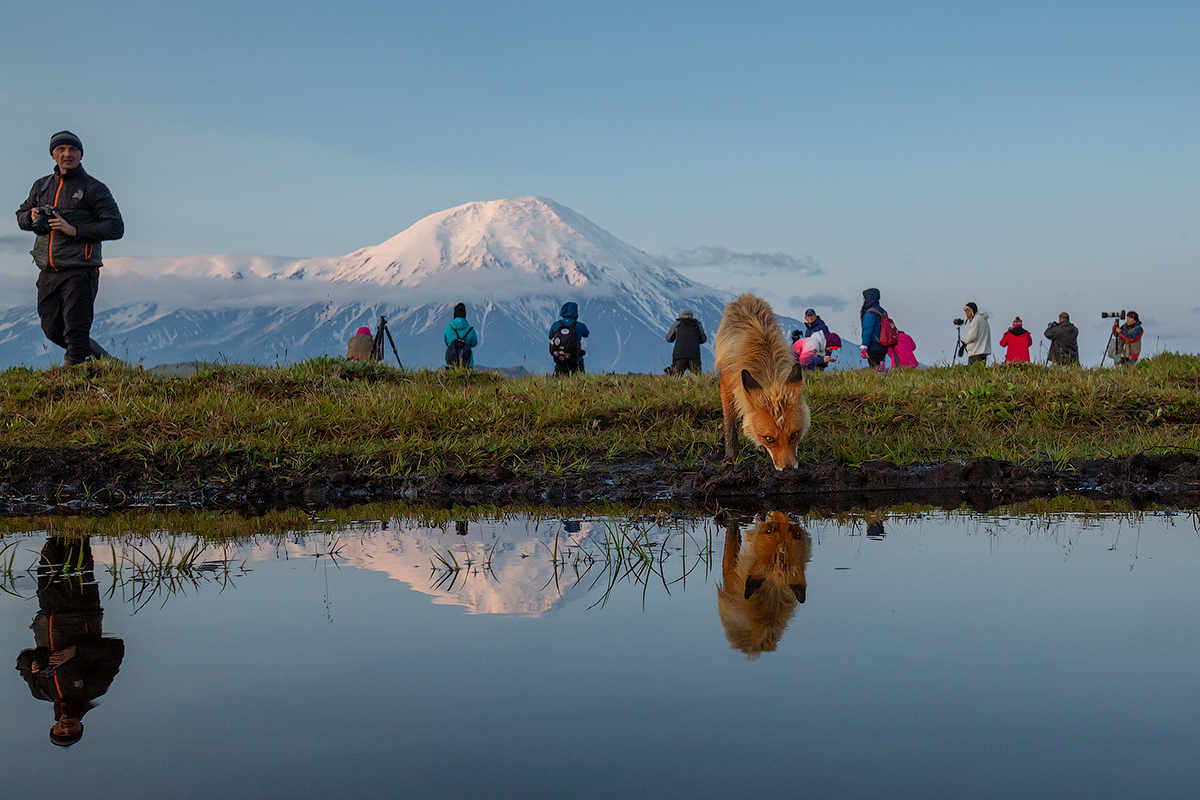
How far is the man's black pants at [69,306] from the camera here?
32.4ft

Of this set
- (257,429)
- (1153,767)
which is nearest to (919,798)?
(1153,767)

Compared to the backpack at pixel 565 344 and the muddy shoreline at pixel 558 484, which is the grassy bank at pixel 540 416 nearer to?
the muddy shoreline at pixel 558 484

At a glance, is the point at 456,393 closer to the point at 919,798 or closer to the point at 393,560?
the point at 393,560

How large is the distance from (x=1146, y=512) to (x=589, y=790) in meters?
5.25

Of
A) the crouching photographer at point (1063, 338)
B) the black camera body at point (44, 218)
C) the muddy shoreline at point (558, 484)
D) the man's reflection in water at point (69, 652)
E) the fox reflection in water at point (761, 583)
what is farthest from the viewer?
Answer: the crouching photographer at point (1063, 338)

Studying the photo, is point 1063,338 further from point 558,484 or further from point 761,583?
point 761,583

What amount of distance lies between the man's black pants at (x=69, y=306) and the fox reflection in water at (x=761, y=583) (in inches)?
331

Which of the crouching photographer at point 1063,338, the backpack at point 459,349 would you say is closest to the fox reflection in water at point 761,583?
the backpack at point 459,349

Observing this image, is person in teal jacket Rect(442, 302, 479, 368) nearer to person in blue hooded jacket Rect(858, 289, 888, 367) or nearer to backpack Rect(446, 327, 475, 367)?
backpack Rect(446, 327, 475, 367)

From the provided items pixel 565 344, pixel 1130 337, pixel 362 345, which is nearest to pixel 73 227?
pixel 362 345

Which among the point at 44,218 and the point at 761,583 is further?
the point at 44,218

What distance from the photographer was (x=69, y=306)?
388 inches

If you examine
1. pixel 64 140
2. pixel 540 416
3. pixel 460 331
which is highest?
pixel 64 140

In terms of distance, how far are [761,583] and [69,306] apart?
9.27 metres
